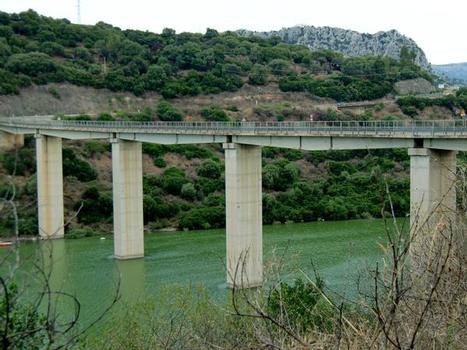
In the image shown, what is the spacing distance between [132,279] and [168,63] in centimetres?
5323

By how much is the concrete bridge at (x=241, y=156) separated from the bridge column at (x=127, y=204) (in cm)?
5

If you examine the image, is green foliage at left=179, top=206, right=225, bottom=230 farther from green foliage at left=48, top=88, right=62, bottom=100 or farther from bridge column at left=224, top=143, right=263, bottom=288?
green foliage at left=48, top=88, right=62, bottom=100

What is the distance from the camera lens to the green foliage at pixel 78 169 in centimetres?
5244

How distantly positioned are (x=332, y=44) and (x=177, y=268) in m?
138

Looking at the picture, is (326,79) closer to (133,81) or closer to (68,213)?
(133,81)

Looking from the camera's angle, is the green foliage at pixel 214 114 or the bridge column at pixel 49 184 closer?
the bridge column at pixel 49 184

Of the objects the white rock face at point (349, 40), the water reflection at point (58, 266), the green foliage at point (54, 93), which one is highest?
the white rock face at point (349, 40)

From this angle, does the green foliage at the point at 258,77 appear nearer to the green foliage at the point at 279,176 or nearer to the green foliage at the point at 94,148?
the green foliage at the point at 279,176

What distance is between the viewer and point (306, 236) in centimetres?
4156

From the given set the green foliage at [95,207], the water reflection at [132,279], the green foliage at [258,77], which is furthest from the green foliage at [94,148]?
the green foliage at [258,77]

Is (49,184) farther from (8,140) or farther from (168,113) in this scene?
(168,113)

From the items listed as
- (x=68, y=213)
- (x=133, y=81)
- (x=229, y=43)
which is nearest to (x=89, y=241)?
(x=68, y=213)

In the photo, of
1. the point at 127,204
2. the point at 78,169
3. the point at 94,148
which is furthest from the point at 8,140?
the point at 127,204

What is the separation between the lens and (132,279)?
106 ft
